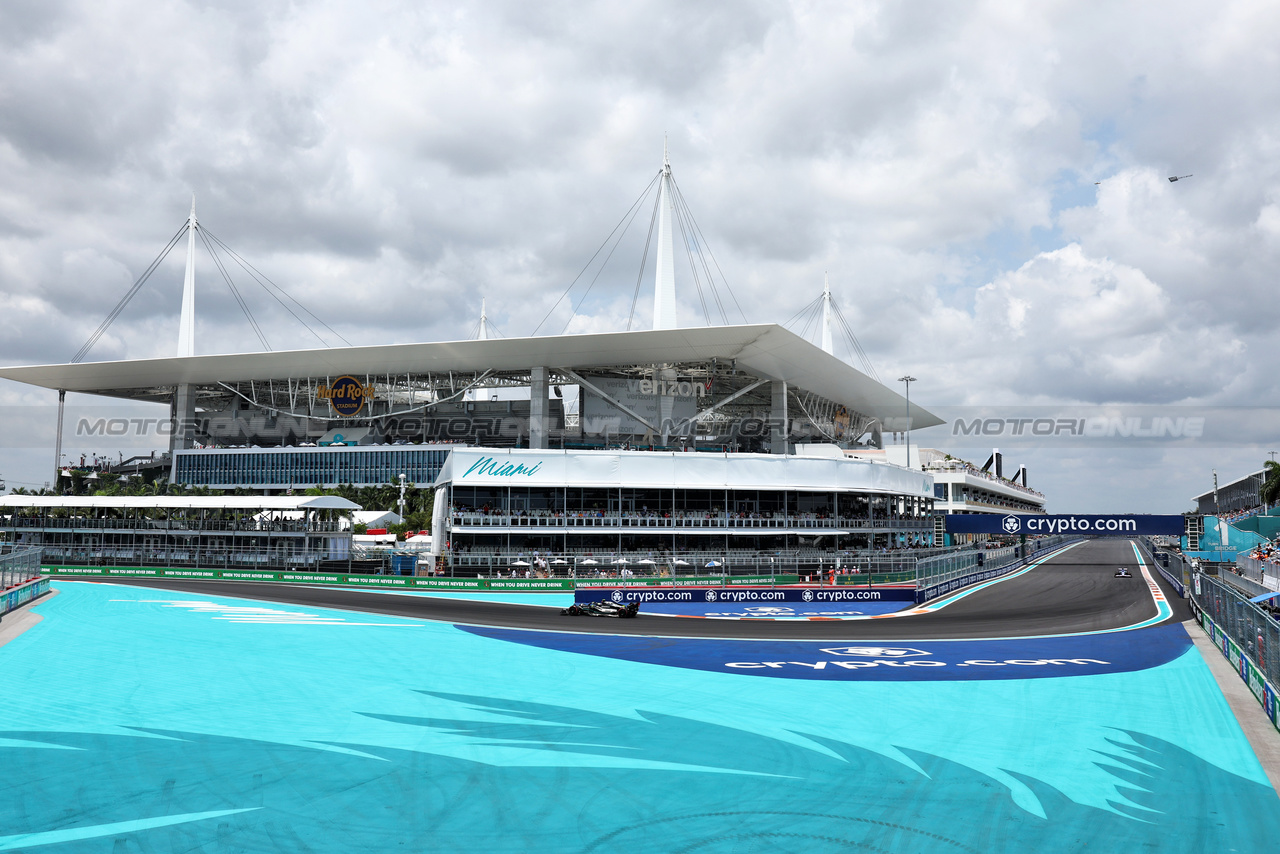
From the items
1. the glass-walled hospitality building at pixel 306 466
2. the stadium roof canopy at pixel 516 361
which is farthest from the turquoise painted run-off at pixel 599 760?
the glass-walled hospitality building at pixel 306 466

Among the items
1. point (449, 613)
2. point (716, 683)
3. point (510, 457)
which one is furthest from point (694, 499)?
point (716, 683)

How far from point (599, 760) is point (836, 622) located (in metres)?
20.2

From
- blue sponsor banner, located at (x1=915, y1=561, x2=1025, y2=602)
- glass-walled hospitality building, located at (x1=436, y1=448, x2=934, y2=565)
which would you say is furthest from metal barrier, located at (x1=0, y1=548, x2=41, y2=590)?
blue sponsor banner, located at (x1=915, y1=561, x2=1025, y2=602)

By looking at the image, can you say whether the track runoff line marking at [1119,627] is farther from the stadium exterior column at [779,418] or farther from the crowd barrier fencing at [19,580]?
the crowd barrier fencing at [19,580]

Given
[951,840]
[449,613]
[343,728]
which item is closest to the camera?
[951,840]

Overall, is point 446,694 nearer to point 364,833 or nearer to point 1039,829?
point 364,833

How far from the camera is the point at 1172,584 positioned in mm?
49094

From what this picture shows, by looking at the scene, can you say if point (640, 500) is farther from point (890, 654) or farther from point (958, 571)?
point (890, 654)

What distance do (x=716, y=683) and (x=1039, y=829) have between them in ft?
31.5

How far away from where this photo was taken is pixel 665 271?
234 ft

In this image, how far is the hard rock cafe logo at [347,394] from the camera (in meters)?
84.2

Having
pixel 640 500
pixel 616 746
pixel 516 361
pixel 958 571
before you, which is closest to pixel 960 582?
pixel 958 571

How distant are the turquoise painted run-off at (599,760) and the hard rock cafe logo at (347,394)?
2546 inches

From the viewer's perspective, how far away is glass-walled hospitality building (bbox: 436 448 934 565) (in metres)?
55.3
